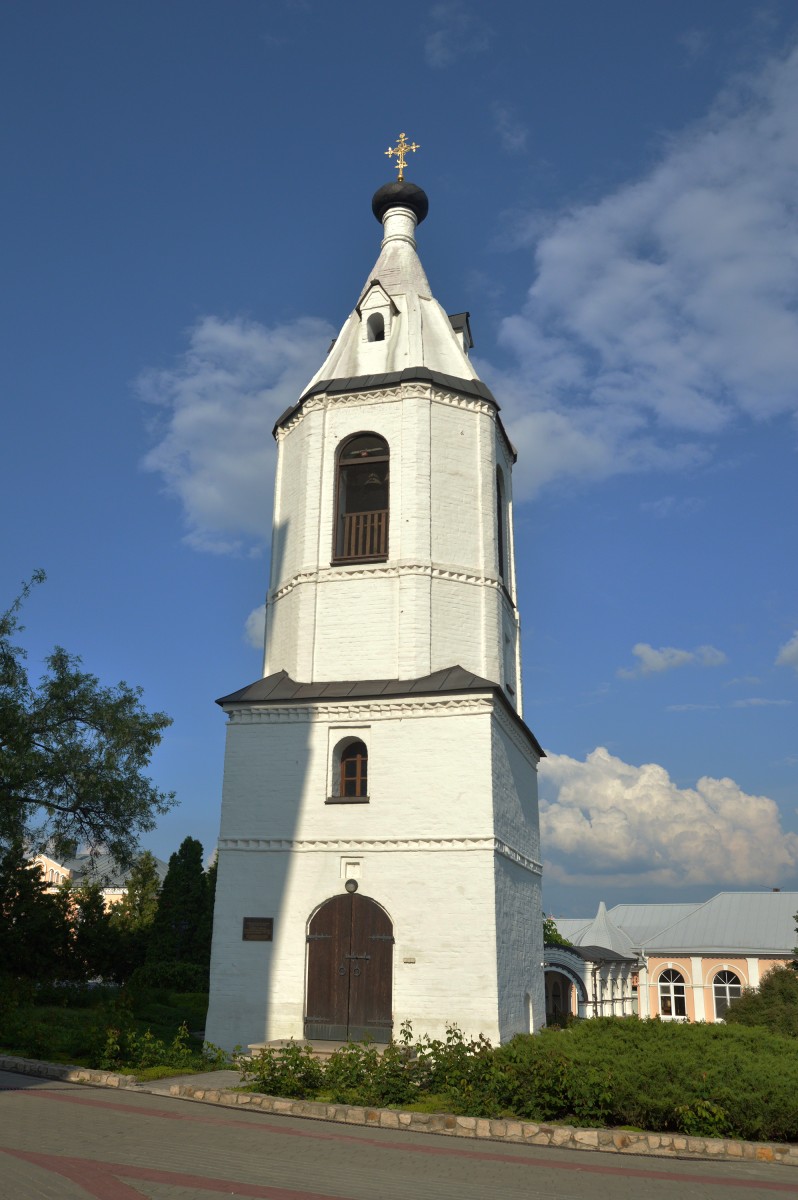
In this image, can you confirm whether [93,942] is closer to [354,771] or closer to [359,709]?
[354,771]

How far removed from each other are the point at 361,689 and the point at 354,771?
1460 mm

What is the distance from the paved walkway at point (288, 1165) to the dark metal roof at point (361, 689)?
726 cm

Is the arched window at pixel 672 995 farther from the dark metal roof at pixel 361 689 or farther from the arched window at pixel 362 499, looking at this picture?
the arched window at pixel 362 499

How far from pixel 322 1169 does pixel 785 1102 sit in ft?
16.3

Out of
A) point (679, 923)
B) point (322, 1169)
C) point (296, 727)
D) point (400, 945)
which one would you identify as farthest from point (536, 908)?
point (679, 923)

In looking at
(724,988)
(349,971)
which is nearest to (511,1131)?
(349,971)

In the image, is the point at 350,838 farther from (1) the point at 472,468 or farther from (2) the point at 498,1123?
(1) the point at 472,468

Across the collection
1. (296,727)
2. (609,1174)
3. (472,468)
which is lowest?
(609,1174)

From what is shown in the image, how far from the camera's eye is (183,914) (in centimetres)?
3328

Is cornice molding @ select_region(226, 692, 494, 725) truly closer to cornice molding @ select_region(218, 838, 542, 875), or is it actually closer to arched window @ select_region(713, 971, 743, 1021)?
cornice molding @ select_region(218, 838, 542, 875)

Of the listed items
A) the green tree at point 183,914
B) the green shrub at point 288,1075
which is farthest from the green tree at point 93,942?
the green shrub at point 288,1075

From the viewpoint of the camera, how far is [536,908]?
1886 cm

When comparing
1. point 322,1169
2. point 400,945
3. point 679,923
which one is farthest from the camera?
point 679,923

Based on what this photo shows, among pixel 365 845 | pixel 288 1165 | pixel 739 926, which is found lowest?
pixel 288 1165
